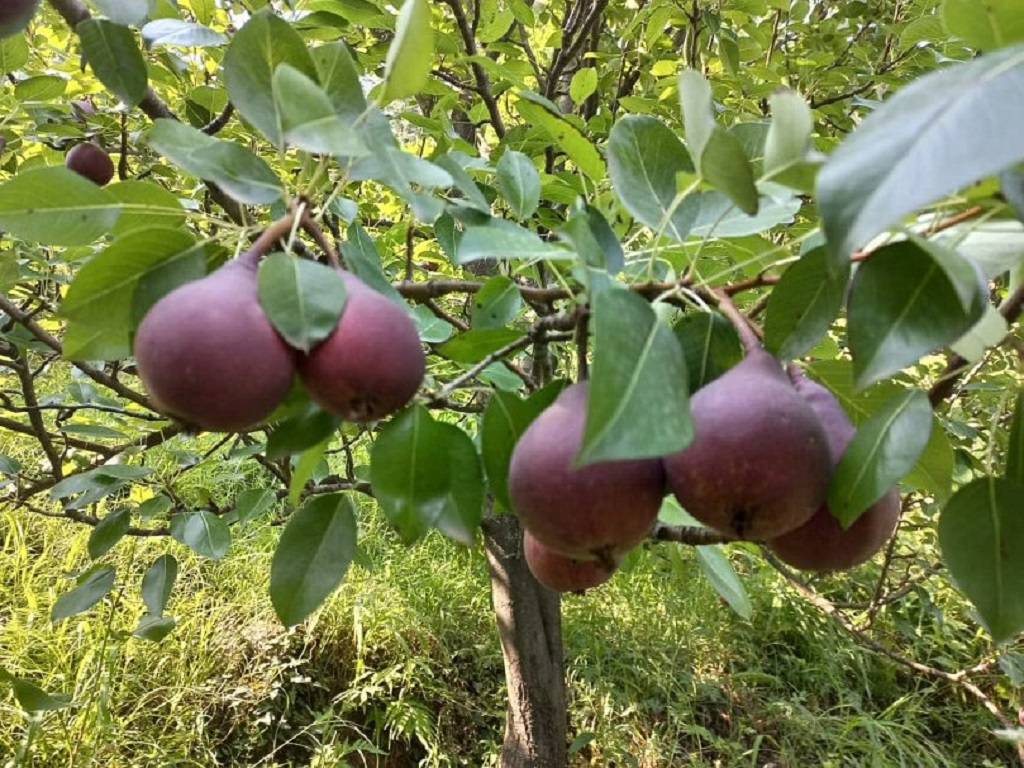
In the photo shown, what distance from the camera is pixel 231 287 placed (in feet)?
1.45

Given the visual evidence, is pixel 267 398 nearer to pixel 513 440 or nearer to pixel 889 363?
pixel 513 440

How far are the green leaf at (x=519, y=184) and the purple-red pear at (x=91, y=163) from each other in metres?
0.77

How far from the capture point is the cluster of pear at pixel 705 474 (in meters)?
0.41

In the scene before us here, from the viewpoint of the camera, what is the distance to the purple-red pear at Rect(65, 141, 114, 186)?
48.8 inches

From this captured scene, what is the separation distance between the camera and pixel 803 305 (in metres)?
0.49

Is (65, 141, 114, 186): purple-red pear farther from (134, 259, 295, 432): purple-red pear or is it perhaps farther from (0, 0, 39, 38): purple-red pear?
(134, 259, 295, 432): purple-red pear

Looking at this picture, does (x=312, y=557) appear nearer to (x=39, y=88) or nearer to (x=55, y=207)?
(x=55, y=207)

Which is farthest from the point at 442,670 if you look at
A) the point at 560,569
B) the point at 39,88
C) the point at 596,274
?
the point at 596,274

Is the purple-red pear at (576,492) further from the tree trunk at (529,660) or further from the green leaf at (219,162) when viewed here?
the tree trunk at (529,660)

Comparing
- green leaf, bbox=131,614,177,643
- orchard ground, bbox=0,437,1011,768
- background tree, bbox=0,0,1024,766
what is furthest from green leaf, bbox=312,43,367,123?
orchard ground, bbox=0,437,1011,768

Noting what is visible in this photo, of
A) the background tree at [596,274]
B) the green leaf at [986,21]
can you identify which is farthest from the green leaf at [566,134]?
the green leaf at [986,21]

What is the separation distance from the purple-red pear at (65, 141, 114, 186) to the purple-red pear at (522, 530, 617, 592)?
1027 mm

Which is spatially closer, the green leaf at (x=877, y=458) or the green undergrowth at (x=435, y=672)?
the green leaf at (x=877, y=458)

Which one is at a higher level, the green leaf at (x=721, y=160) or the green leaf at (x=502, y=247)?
the green leaf at (x=721, y=160)
